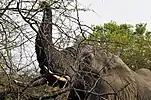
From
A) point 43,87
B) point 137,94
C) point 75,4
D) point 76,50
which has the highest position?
point 75,4

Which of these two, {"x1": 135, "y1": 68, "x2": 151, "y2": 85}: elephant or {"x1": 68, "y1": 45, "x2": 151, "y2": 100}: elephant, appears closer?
{"x1": 68, "y1": 45, "x2": 151, "y2": 100}: elephant

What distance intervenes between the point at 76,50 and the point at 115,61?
8.80 feet

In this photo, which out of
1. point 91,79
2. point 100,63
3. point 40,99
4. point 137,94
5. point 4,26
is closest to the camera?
point 4,26

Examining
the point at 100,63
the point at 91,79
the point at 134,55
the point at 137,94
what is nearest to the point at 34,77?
the point at 91,79

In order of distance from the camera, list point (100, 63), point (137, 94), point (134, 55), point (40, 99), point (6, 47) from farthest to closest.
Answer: point (134, 55), point (137, 94), point (100, 63), point (40, 99), point (6, 47)

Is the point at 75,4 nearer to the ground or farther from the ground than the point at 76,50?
farther from the ground

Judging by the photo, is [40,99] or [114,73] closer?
[40,99]

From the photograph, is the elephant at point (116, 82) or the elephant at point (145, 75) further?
the elephant at point (145, 75)

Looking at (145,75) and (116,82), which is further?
(145,75)

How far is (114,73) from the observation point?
6.30 metres

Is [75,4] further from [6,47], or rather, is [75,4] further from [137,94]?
[137,94]

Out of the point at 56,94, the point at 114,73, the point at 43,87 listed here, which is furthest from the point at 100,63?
the point at 56,94

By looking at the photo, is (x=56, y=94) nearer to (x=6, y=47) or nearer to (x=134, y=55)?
(x=6, y=47)

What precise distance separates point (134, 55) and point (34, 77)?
401 inches
